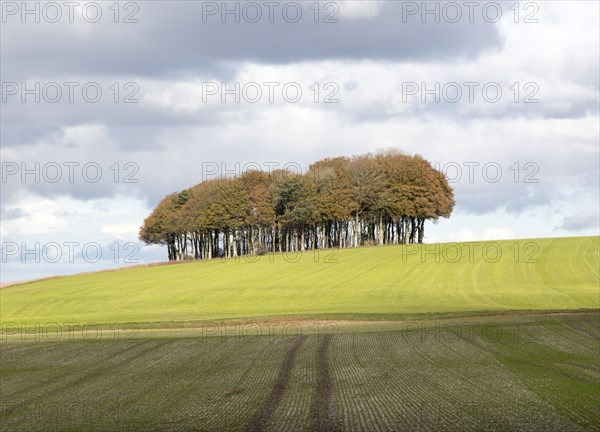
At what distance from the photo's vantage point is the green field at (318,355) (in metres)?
18.0

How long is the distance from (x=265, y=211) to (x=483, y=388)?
334 ft

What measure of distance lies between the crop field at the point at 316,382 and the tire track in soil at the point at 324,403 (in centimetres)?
4

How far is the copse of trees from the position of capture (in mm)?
119812

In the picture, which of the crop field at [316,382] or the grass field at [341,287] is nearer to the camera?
the crop field at [316,382]

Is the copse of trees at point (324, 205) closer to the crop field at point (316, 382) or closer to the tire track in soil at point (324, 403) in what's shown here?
the crop field at point (316, 382)

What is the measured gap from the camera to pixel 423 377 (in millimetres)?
23156

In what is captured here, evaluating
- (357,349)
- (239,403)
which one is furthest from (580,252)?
(239,403)

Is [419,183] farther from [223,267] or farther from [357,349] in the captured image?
[357,349]

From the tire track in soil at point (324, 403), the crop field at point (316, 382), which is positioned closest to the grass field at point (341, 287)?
the crop field at point (316, 382)

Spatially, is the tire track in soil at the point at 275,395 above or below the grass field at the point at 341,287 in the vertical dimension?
above

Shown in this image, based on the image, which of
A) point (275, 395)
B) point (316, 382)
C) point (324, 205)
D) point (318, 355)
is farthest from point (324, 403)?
point (324, 205)

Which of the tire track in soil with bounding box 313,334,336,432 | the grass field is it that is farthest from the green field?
the grass field

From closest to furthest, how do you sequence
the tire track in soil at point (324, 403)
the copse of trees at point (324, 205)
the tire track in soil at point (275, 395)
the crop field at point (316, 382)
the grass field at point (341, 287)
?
the tire track in soil at point (324, 403) < the tire track in soil at point (275, 395) < the crop field at point (316, 382) < the grass field at point (341, 287) < the copse of trees at point (324, 205)

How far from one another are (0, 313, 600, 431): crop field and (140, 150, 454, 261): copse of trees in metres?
82.3
